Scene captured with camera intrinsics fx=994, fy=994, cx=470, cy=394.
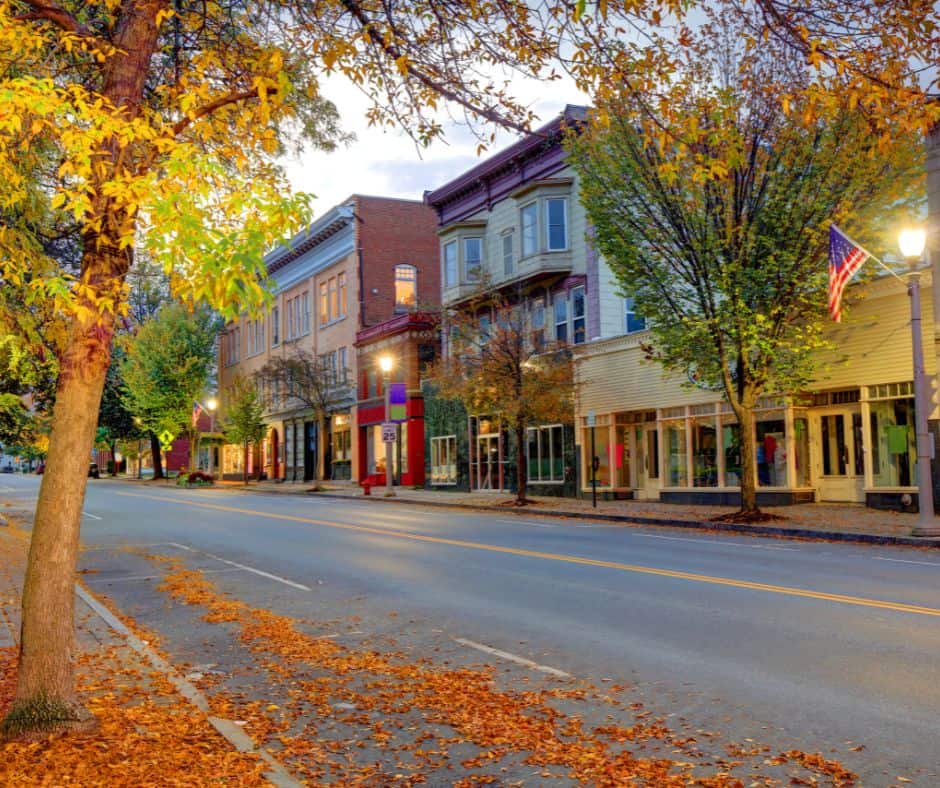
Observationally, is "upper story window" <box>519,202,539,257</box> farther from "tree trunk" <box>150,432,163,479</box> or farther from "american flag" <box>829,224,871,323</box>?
"tree trunk" <box>150,432,163,479</box>

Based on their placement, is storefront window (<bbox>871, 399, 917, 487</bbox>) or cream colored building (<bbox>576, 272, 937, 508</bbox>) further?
cream colored building (<bbox>576, 272, 937, 508</bbox>)

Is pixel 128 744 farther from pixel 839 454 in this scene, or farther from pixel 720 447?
pixel 720 447

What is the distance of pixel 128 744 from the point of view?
5.56 m

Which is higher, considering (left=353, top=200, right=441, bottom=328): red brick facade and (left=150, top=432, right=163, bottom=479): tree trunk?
(left=353, top=200, right=441, bottom=328): red brick facade

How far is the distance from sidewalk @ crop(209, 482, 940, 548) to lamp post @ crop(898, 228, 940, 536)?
1.46ft

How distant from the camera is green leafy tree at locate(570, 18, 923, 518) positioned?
20.8 metres

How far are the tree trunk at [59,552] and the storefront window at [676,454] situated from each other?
86.6ft

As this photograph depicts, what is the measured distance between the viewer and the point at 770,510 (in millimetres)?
25562

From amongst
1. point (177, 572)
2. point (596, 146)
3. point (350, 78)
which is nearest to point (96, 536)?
point (177, 572)

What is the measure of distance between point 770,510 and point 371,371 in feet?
94.0

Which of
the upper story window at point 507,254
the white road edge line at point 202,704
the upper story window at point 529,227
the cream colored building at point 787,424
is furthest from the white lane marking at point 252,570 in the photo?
the upper story window at point 507,254

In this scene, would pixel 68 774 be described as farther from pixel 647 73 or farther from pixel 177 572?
pixel 177 572

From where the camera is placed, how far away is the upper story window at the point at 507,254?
126 feet

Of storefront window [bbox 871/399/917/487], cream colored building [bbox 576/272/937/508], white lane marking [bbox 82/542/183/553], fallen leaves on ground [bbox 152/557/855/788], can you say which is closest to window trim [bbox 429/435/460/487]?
cream colored building [bbox 576/272/937/508]
